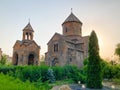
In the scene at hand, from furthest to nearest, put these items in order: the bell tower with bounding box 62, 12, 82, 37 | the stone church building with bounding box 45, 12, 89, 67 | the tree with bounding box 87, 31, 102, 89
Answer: the bell tower with bounding box 62, 12, 82, 37 → the stone church building with bounding box 45, 12, 89, 67 → the tree with bounding box 87, 31, 102, 89

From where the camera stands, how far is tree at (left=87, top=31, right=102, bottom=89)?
19.8 m

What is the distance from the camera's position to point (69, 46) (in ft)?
125

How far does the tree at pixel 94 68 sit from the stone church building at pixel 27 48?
22.3 m

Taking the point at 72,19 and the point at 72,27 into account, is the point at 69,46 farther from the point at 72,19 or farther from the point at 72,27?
the point at 72,19

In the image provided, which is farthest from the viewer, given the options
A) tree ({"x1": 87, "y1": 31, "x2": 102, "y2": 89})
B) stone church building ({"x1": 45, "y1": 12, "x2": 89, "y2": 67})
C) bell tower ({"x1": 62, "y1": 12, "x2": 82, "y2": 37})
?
bell tower ({"x1": 62, "y1": 12, "x2": 82, "y2": 37})

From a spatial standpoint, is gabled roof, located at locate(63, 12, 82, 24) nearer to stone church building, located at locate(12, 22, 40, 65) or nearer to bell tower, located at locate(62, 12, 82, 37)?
bell tower, located at locate(62, 12, 82, 37)

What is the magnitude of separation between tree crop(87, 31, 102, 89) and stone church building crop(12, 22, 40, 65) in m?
22.3

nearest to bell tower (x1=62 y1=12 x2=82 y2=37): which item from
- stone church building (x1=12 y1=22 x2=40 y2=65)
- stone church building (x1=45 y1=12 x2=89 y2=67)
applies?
stone church building (x1=45 y1=12 x2=89 y2=67)

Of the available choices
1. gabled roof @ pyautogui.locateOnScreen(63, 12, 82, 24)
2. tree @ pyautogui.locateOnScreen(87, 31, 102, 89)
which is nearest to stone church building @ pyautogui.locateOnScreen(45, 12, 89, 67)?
gabled roof @ pyautogui.locateOnScreen(63, 12, 82, 24)

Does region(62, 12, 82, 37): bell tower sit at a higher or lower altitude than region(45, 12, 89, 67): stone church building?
higher

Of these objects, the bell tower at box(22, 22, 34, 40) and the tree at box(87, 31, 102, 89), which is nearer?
the tree at box(87, 31, 102, 89)

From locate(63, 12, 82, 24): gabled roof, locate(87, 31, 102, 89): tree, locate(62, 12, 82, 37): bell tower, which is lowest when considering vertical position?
locate(87, 31, 102, 89): tree

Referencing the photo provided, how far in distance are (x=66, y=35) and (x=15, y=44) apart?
11560mm

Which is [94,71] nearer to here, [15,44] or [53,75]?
[53,75]
